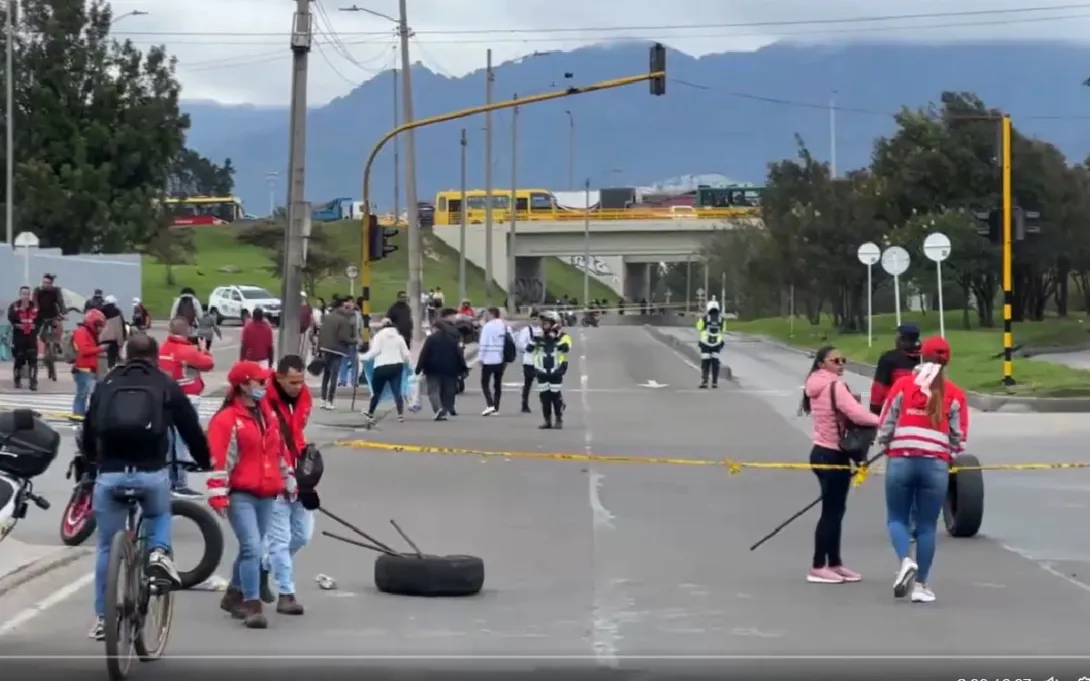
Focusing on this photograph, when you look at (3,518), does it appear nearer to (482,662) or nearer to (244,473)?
(244,473)

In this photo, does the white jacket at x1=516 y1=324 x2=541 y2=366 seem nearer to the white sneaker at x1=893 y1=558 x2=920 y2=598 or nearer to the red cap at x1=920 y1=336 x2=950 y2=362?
the red cap at x1=920 y1=336 x2=950 y2=362

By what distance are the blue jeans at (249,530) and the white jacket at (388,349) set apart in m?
16.1

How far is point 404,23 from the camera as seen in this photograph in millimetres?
43312

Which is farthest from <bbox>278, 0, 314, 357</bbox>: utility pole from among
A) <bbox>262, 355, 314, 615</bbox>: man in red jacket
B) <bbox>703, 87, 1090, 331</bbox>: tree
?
<bbox>703, 87, 1090, 331</bbox>: tree

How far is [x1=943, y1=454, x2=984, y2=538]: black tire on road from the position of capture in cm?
1436

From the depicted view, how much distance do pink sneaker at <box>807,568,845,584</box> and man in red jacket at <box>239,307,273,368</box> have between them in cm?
1523

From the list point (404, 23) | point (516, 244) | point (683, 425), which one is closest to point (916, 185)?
point (404, 23)

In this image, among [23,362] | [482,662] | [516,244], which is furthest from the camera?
[516,244]

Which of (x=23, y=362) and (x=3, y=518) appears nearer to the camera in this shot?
(x=3, y=518)

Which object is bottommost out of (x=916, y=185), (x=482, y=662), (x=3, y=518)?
(x=482, y=662)

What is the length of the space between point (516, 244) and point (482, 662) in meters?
96.7

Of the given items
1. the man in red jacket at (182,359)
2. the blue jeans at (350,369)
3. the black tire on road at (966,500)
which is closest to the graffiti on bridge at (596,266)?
the blue jeans at (350,369)

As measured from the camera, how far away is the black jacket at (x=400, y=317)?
28.4m

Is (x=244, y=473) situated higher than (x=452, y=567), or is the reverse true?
(x=244, y=473)
